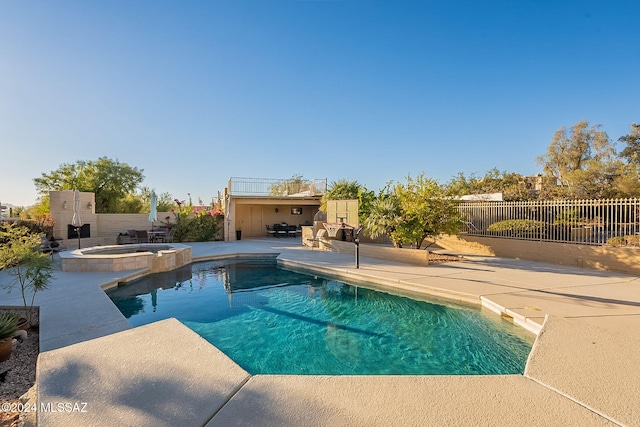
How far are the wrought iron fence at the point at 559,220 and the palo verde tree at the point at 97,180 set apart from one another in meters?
21.9

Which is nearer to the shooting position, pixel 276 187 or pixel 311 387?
pixel 311 387

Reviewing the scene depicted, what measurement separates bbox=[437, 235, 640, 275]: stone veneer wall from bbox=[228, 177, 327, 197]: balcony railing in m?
9.69

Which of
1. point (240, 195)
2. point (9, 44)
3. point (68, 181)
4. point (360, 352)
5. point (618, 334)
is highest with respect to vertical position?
point (9, 44)

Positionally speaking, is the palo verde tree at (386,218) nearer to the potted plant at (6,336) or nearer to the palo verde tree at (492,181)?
the potted plant at (6,336)

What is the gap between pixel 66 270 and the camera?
8539mm

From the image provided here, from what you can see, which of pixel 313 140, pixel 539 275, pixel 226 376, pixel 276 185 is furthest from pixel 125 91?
pixel 539 275

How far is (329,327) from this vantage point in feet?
17.4

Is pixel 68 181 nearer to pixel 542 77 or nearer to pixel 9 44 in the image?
pixel 9 44

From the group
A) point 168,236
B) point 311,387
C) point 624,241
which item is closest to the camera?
point 311,387

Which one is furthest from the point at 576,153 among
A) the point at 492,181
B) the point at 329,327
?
the point at 329,327

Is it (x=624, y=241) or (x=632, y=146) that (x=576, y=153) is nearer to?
(x=632, y=146)

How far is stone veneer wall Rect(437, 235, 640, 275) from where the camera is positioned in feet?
27.3

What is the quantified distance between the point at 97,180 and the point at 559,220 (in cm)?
2599

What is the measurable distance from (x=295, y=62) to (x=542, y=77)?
11801 millimetres
